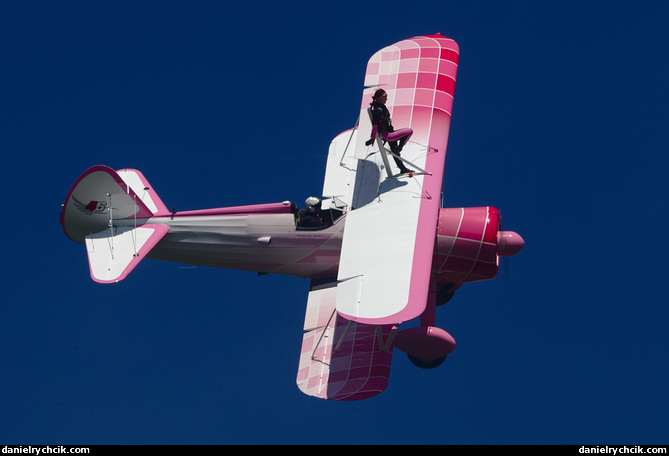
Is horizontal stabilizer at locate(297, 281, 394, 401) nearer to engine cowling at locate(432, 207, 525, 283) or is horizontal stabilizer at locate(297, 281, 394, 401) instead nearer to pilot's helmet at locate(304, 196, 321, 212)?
pilot's helmet at locate(304, 196, 321, 212)

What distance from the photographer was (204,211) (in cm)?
2673

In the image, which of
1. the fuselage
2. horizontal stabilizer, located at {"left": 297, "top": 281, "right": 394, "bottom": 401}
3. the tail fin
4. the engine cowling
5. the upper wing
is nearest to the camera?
the upper wing

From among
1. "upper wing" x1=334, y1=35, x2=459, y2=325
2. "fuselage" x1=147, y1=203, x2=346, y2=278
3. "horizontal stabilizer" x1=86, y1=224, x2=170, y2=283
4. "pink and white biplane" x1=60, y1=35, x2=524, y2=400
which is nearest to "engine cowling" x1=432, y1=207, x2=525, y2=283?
"pink and white biplane" x1=60, y1=35, x2=524, y2=400

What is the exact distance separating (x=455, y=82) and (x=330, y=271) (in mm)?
5238

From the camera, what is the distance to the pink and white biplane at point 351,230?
24.5 m

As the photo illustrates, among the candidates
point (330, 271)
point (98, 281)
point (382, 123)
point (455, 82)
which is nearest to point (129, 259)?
point (98, 281)

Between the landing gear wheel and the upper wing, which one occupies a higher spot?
the upper wing

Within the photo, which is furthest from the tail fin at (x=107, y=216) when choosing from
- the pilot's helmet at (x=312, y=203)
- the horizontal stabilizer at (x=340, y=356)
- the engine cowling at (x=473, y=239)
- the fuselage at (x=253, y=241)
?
the engine cowling at (x=473, y=239)

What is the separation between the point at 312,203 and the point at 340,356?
136 inches

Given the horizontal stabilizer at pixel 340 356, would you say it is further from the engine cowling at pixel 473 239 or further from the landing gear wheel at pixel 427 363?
the engine cowling at pixel 473 239

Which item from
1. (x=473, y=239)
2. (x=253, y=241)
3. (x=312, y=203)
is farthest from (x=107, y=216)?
(x=473, y=239)

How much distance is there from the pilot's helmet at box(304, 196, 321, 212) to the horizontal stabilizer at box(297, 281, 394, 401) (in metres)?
2.11

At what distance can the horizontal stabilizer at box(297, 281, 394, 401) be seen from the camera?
25.4m

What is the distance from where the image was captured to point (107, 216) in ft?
86.8
